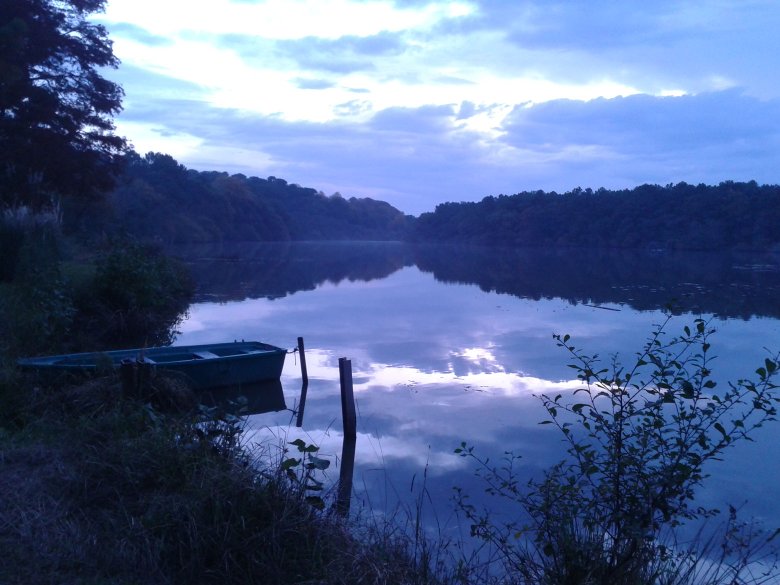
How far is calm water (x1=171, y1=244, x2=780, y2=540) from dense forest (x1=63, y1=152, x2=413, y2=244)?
21.2 feet

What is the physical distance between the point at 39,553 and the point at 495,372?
1123cm

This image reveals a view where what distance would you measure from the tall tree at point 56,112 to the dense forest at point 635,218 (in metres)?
55.3

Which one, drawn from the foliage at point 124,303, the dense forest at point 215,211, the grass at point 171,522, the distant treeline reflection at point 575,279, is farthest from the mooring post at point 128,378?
the dense forest at point 215,211

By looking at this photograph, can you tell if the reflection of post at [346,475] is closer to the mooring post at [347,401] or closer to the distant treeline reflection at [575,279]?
the mooring post at [347,401]

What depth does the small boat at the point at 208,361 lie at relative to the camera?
11.2 m

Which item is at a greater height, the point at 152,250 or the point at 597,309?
the point at 152,250

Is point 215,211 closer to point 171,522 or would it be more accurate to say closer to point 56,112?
point 56,112

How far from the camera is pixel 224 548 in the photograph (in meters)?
4.74

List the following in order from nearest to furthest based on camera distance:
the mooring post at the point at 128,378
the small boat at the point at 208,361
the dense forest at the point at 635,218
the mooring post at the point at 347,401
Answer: the mooring post at the point at 128,378 → the mooring post at the point at 347,401 → the small boat at the point at 208,361 → the dense forest at the point at 635,218

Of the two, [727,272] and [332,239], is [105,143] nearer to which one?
[727,272]

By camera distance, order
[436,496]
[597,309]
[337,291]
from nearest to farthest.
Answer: [436,496] → [597,309] → [337,291]

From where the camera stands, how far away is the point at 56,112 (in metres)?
24.3

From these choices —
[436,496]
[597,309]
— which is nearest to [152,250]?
[597,309]

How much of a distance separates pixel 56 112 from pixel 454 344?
14739mm
